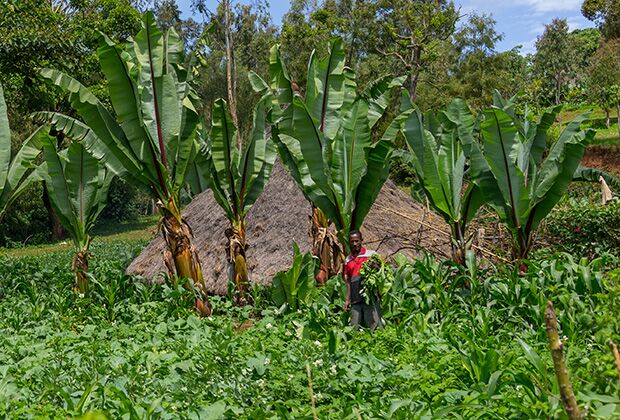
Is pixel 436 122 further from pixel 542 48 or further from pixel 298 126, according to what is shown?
pixel 542 48

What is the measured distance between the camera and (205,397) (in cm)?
358

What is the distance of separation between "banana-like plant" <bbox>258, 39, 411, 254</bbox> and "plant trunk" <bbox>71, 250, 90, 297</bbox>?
2967mm

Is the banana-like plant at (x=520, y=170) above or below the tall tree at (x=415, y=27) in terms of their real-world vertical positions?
below

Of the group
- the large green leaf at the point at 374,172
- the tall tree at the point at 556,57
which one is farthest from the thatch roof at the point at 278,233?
the tall tree at the point at 556,57

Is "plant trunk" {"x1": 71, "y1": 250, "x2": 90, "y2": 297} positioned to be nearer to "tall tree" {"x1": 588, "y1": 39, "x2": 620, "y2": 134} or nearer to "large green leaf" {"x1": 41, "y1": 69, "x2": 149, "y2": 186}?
"large green leaf" {"x1": 41, "y1": 69, "x2": 149, "y2": 186}

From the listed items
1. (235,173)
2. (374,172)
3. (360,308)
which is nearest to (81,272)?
(235,173)

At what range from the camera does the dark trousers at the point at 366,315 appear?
535cm

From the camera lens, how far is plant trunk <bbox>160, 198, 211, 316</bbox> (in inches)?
273

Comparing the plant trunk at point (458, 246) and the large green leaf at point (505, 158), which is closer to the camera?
the large green leaf at point (505, 158)

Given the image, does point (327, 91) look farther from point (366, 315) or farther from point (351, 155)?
point (366, 315)

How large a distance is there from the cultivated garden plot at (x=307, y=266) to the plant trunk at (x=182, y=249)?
0.08 feet

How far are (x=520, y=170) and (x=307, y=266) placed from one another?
2.29 m

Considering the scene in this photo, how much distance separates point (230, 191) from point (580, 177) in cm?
420

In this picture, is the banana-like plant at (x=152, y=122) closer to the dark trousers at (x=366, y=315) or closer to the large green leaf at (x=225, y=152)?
the large green leaf at (x=225, y=152)
